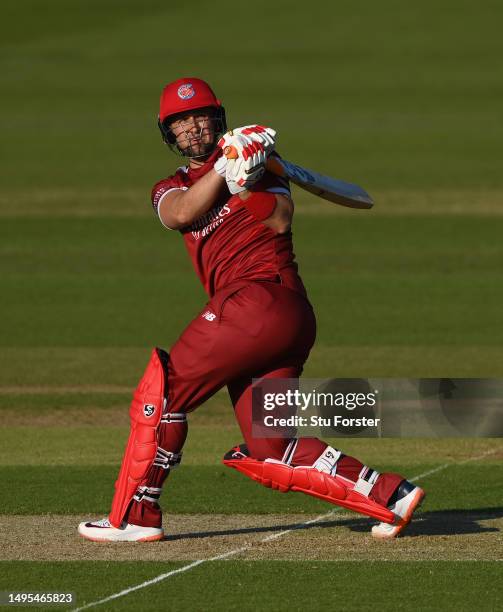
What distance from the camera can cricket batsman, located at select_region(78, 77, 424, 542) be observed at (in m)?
6.99

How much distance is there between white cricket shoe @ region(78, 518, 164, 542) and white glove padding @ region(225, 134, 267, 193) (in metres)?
1.65

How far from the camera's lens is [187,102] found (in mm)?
7219

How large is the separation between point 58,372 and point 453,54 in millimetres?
36668

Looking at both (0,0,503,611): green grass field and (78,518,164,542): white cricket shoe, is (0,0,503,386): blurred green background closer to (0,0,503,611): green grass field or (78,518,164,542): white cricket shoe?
(0,0,503,611): green grass field

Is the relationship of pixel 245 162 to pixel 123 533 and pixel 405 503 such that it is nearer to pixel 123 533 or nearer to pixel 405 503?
pixel 405 503

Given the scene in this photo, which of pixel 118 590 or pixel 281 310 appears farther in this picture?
pixel 281 310

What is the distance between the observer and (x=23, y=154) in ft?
107

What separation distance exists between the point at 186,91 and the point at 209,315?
1.03 metres

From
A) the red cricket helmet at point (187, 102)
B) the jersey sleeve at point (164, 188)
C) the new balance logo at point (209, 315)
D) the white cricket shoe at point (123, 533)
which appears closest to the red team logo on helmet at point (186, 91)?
the red cricket helmet at point (187, 102)

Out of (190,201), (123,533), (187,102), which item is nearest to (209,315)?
(190,201)

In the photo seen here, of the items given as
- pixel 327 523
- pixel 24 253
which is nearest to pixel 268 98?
pixel 24 253

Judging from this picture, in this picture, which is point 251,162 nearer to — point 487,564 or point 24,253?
point 487,564

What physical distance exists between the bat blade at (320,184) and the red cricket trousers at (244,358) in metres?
Answer: 0.51
